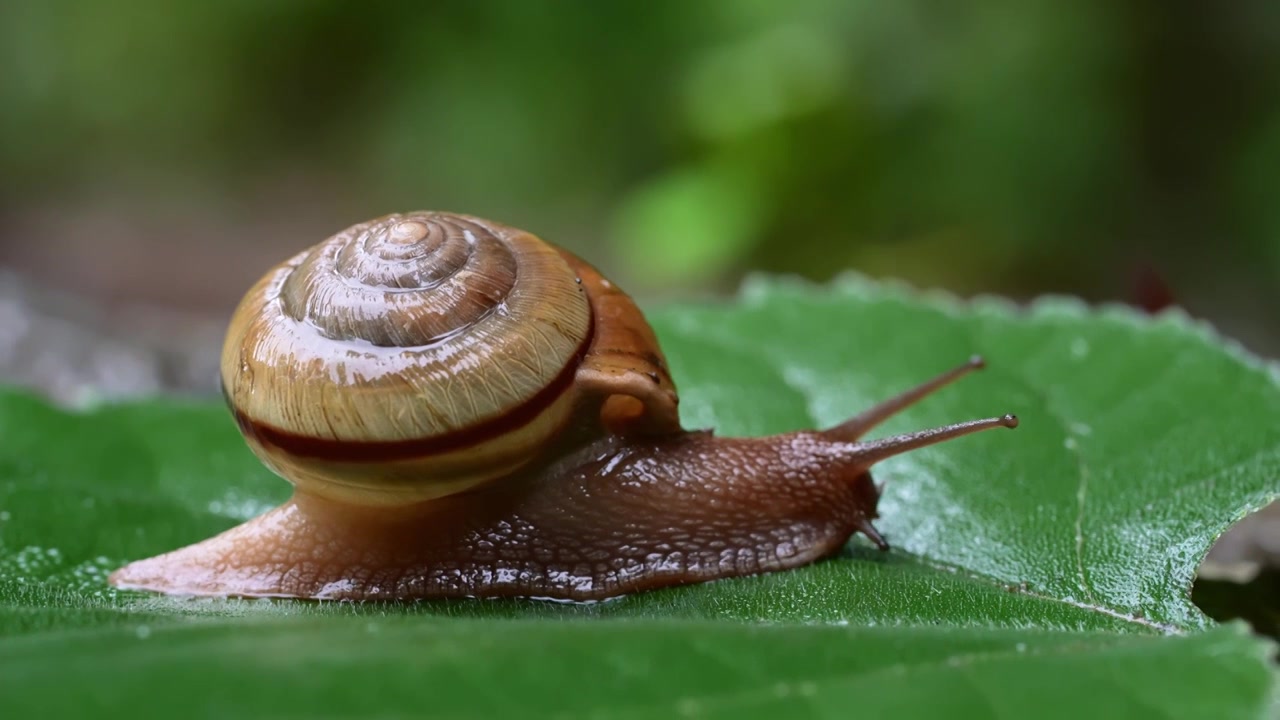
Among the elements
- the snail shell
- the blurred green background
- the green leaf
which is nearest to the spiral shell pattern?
the snail shell

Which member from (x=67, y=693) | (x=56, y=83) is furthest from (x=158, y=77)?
(x=67, y=693)

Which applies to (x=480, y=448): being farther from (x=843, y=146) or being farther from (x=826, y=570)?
(x=843, y=146)

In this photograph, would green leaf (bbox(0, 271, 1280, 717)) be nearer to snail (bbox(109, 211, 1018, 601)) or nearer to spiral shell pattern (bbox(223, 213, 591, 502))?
snail (bbox(109, 211, 1018, 601))

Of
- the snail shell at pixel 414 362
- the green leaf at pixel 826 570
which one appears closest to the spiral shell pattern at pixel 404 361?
the snail shell at pixel 414 362

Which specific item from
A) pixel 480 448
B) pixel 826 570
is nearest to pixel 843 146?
pixel 826 570

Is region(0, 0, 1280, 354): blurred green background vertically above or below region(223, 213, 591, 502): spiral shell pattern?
above

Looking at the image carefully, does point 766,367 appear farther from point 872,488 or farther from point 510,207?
point 510,207
